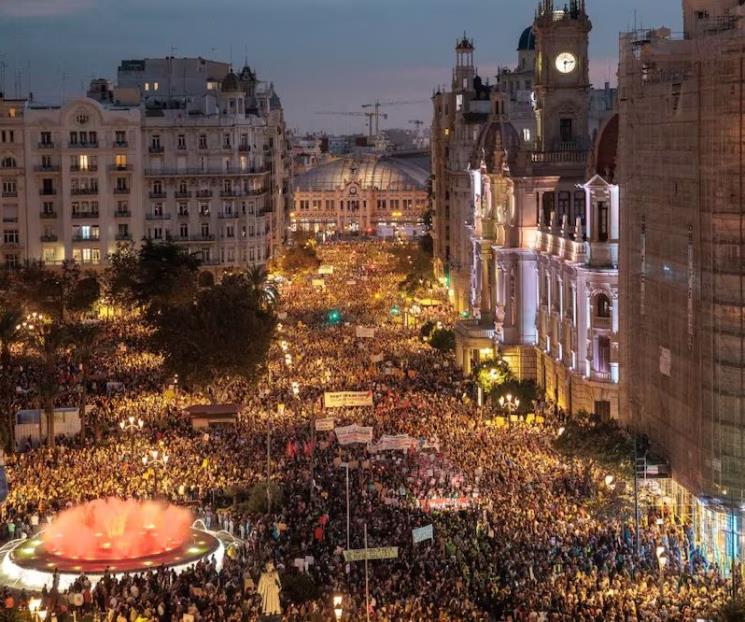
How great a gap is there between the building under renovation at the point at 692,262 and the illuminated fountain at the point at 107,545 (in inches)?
538

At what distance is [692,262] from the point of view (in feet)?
145

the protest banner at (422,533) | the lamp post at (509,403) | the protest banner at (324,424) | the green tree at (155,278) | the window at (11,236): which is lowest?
the lamp post at (509,403)

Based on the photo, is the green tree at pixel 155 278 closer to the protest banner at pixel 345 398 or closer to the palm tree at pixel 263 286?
the palm tree at pixel 263 286

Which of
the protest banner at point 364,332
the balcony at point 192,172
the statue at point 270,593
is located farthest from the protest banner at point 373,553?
the balcony at point 192,172

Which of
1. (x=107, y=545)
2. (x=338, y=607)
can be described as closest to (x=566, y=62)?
(x=107, y=545)

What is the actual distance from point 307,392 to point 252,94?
79.8 metres

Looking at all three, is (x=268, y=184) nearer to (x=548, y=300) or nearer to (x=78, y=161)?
(x=78, y=161)

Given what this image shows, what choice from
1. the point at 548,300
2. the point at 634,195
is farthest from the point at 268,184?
the point at 634,195

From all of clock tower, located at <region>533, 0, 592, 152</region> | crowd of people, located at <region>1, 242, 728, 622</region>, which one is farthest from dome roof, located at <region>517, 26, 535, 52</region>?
crowd of people, located at <region>1, 242, 728, 622</region>

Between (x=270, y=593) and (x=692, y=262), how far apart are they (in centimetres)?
1651

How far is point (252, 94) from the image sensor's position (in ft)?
474

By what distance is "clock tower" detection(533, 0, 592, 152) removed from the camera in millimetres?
77688

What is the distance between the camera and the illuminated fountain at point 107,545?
39.9 meters

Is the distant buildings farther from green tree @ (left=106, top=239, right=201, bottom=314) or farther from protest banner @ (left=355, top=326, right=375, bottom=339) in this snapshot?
protest banner @ (left=355, top=326, right=375, bottom=339)
